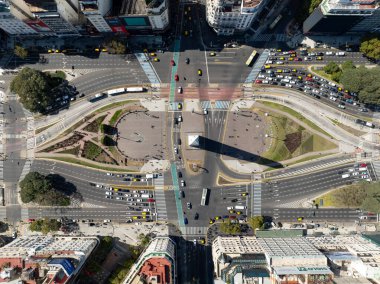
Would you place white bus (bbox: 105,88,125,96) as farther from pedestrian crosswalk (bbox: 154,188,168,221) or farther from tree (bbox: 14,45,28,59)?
pedestrian crosswalk (bbox: 154,188,168,221)

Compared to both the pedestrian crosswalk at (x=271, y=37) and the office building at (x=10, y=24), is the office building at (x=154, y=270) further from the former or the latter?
the office building at (x=10, y=24)

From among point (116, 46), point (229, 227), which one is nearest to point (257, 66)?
point (116, 46)

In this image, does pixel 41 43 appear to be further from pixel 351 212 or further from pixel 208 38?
pixel 351 212

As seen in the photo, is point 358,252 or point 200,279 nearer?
point 358,252

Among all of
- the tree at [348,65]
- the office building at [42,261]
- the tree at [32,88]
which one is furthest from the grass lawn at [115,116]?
the tree at [348,65]

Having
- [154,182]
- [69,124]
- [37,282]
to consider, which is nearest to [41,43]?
[69,124]
